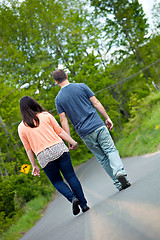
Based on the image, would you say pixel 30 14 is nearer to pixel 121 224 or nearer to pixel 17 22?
pixel 17 22

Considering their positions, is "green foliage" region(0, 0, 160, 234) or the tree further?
the tree

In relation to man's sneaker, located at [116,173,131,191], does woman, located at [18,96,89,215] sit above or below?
above

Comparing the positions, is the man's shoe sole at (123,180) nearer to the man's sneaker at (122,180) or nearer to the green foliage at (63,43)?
the man's sneaker at (122,180)

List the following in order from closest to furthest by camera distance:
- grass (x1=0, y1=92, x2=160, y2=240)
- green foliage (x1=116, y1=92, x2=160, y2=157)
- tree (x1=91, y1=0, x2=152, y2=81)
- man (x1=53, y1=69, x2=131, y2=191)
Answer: man (x1=53, y1=69, x2=131, y2=191), grass (x1=0, y1=92, x2=160, y2=240), green foliage (x1=116, y1=92, x2=160, y2=157), tree (x1=91, y1=0, x2=152, y2=81)

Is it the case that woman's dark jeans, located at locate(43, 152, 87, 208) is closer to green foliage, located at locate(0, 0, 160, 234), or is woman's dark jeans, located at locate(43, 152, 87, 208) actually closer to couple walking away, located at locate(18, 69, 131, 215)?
couple walking away, located at locate(18, 69, 131, 215)

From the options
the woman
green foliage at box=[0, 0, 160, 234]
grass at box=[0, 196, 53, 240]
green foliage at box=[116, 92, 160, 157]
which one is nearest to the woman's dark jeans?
the woman

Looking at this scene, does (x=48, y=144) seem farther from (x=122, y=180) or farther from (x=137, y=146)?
(x=137, y=146)

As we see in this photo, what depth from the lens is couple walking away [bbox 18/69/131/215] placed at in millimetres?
4402

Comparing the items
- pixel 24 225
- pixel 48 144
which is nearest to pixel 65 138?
pixel 48 144

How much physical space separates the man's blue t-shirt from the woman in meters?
0.32

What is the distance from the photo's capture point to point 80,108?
477 centimetres

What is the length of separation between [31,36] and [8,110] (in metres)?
8.69

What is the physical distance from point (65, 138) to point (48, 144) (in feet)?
0.85

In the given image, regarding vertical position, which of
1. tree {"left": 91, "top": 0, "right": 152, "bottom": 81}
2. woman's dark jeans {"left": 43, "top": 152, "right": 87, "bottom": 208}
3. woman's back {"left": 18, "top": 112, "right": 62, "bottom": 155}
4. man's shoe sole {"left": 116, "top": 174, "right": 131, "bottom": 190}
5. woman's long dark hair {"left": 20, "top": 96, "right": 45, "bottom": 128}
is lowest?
man's shoe sole {"left": 116, "top": 174, "right": 131, "bottom": 190}
